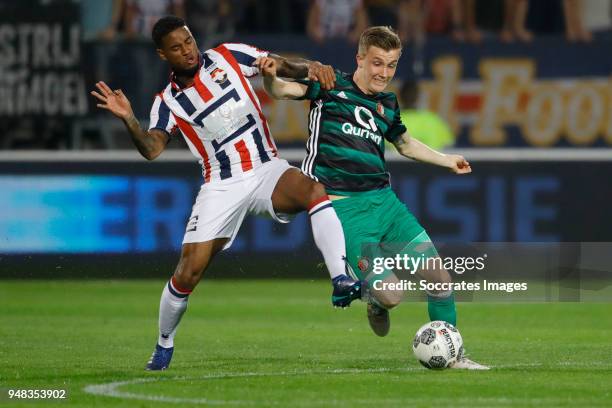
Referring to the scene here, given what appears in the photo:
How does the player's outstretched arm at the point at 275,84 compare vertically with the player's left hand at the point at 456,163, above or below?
above

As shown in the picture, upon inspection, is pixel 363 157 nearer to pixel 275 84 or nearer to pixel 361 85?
pixel 361 85

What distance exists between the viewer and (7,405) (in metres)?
7.43

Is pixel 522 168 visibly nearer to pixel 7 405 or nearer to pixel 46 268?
pixel 46 268

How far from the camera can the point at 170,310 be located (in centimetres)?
883

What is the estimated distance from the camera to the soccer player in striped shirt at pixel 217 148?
8703 millimetres

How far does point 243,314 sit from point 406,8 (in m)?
6.29

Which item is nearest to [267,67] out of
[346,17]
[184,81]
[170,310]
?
[184,81]

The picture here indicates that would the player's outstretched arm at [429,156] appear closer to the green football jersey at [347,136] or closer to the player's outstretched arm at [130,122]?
the green football jersey at [347,136]

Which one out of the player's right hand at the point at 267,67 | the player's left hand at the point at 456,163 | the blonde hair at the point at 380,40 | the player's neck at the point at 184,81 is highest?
the blonde hair at the point at 380,40

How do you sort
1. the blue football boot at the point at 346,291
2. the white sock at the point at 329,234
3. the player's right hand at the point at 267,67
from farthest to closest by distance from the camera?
the player's right hand at the point at 267,67 < the white sock at the point at 329,234 < the blue football boot at the point at 346,291

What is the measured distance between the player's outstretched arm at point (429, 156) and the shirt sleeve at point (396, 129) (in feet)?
0.09

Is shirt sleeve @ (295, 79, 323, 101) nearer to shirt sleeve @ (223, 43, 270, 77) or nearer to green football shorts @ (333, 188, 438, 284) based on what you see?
shirt sleeve @ (223, 43, 270, 77)

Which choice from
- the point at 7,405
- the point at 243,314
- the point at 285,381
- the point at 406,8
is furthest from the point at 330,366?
the point at 406,8

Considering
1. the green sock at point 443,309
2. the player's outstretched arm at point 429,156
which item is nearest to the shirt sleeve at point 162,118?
the player's outstretched arm at point 429,156
